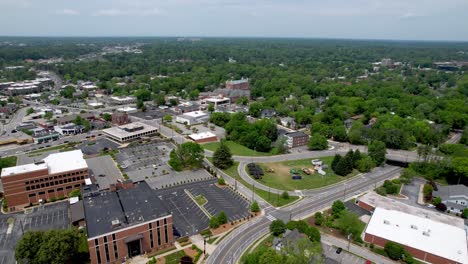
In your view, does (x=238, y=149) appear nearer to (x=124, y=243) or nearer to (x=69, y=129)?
(x=124, y=243)

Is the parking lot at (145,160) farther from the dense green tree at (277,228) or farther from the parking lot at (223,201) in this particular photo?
the dense green tree at (277,228)

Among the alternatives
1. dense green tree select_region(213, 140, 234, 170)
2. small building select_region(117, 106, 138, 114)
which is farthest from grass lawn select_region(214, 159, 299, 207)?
small building select_region(117, 106, 138, 114)

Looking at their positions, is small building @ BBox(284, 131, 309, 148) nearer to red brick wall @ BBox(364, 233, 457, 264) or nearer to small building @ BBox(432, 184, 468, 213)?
small building @ BBox(432, 184, 468, 213)

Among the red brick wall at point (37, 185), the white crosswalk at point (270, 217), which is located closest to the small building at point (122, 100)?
the red brick wall at point (37, 185)

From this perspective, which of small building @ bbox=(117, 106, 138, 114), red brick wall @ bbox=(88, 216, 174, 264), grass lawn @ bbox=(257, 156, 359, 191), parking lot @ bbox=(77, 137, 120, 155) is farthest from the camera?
small building @ bbox=(117, 106, 138, 114)

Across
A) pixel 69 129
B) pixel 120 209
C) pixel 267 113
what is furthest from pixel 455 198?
pixel 69 129

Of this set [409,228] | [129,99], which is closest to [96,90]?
[129,99]
